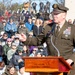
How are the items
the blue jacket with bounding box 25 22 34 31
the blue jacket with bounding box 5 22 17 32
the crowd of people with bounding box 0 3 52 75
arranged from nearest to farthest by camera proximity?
1. the crowd of people with bounding box 0 3 52 75
2. the blue jacket with bounding box 25 22 34 31
3. the blue jacket with bounding box 5 22 17 32

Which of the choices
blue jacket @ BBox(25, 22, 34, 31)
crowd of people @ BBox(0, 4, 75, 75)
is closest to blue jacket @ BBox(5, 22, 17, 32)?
crowd of people @ BBox(0, 4, 75, 75)

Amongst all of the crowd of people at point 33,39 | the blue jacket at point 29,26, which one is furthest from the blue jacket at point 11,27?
the blue jacket at point 29,26

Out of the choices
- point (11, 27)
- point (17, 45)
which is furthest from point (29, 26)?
point (17, 45)

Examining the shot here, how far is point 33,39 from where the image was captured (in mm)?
6203

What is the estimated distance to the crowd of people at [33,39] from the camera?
5.92 m

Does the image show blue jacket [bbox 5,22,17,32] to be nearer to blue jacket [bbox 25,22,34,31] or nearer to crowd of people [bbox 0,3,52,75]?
crowd of people [bbox 0,3,52,75]

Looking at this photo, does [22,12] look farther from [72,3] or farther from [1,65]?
[1,65]

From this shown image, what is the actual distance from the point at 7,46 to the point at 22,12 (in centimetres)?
467

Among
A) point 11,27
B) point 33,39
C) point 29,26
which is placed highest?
point 33,39

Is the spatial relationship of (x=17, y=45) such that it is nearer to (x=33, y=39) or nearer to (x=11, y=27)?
(x=11, y=27)

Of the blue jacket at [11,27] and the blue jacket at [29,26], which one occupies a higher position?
the blue jacket at [29,26]

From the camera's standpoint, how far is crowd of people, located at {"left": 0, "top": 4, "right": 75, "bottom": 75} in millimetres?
5918

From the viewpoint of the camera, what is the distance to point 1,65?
12844 mm

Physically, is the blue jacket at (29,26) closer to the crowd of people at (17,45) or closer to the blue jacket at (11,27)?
the crowd of people at (17,45)
